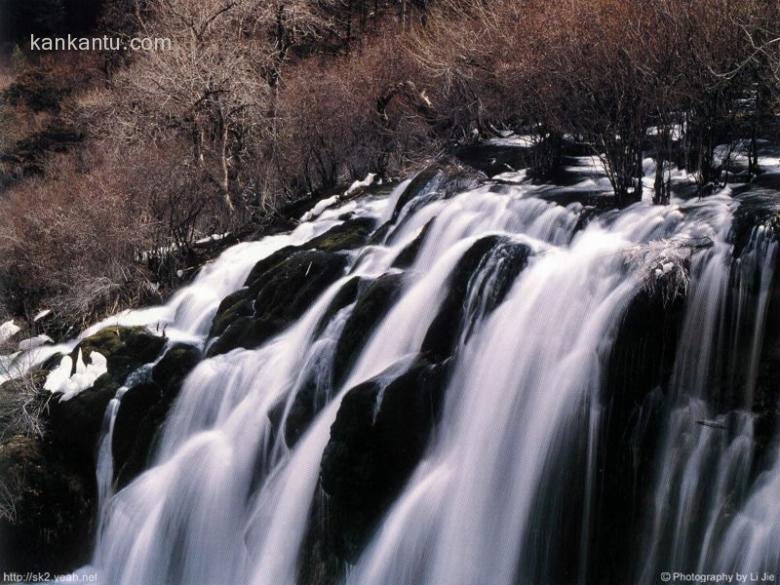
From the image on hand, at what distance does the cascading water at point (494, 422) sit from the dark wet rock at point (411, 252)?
0.04 meters

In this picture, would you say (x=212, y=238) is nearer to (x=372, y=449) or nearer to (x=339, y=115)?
(x=339, y=115)

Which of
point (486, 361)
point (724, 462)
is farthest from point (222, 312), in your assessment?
point (724, 462)

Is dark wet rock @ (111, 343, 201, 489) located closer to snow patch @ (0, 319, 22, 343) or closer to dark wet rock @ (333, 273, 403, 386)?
dark wet rock @ (333, 273, 403, 386)

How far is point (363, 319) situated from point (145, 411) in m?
3.49

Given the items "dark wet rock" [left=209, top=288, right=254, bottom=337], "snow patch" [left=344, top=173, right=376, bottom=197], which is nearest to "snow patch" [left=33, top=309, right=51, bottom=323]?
"dark wet rock" [left=209, top=288, right=254, bottom=337]

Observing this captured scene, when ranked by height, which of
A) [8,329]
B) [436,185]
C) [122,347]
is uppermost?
[436,185]

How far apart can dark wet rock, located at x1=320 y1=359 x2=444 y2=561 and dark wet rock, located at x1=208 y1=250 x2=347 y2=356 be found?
2.88 metres

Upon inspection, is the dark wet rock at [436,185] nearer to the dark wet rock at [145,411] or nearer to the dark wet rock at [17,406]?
the dark wet rock at [145,411]

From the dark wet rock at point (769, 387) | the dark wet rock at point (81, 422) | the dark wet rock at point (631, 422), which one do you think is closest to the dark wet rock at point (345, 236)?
the dark wet rock at point (81, 422)

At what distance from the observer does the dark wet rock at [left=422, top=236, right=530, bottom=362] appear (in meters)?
8.24

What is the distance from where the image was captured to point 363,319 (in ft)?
30.2

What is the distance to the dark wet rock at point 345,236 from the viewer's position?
1203 centimetres

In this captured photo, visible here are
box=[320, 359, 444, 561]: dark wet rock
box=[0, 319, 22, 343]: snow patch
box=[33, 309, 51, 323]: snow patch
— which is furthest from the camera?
box=[33, 309, 51, 323]: snow patch

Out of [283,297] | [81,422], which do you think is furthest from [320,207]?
[81,422]
